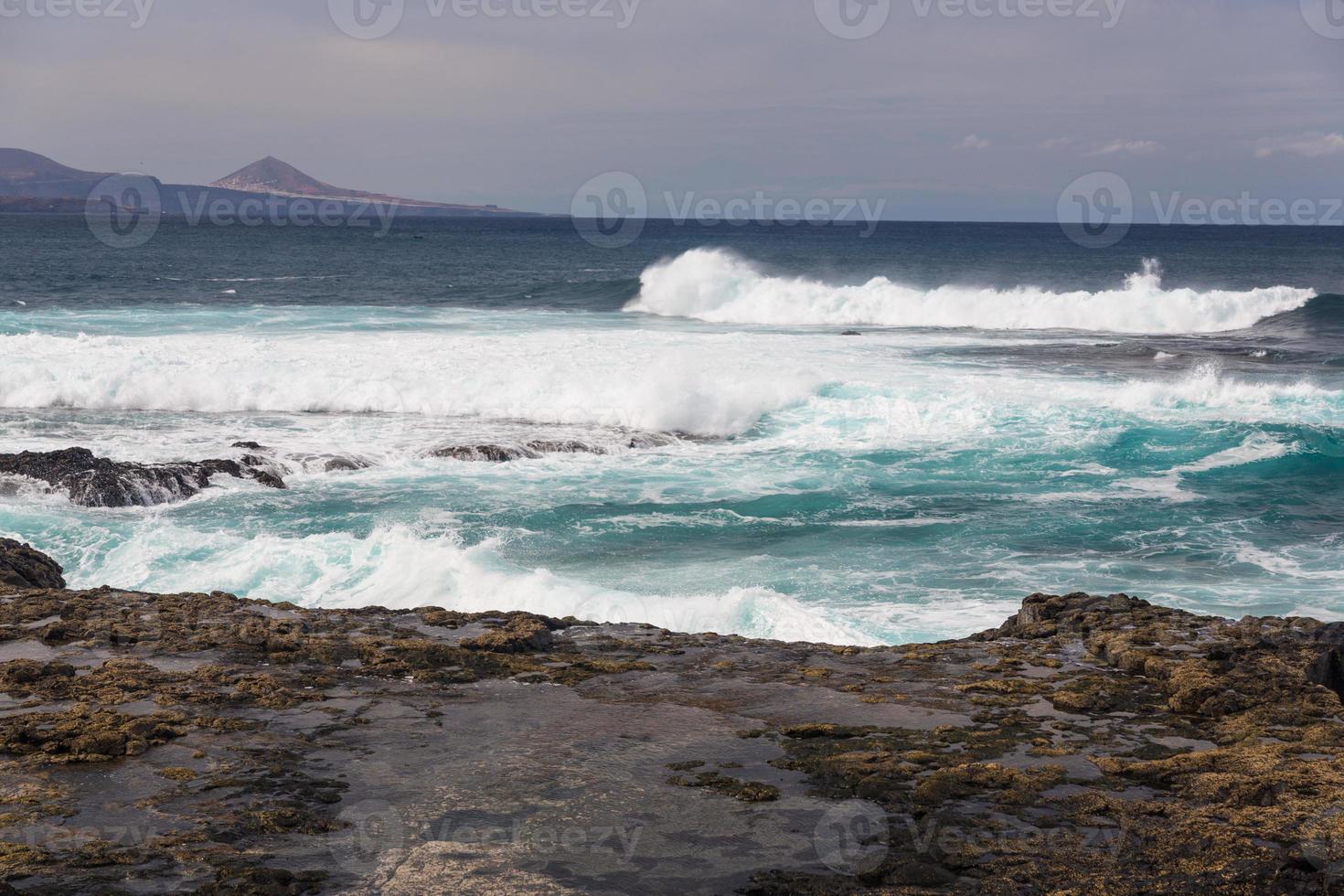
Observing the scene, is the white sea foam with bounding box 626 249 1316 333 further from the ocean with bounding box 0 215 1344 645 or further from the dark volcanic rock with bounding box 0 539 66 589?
the dark volcanic rock with bounding box 0 539 66 589

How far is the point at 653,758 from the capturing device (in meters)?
7.12

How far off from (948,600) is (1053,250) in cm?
9573

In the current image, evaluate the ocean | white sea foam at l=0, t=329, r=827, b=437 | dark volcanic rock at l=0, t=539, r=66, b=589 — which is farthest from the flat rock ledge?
white sea foam at l=0, t=329, r=827, b=437

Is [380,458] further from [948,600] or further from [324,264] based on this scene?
Result: [324,264]

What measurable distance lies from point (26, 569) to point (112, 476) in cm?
499

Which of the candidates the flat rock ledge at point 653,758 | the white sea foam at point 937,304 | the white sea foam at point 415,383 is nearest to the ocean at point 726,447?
the white sea foam at point 415,383

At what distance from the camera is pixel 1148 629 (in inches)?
378

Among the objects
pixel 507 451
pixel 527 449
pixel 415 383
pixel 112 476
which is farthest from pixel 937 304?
pixel 112 476

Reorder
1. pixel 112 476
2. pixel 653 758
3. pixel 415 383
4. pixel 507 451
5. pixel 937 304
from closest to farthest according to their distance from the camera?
pixel 653 758, pixel 112 476, pixel 507 451, pixel 415 383, pixel 937 304

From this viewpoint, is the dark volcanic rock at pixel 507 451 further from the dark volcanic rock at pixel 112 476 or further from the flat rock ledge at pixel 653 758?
the flat rock ledge at pixel 653 758

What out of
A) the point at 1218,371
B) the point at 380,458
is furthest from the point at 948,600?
the point at 1218,371

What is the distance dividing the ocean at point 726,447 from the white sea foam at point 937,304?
196 millimetres

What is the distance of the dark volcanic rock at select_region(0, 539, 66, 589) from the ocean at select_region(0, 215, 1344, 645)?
3.00 feet

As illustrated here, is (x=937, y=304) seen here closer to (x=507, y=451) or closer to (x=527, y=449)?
(x=527, y=449)
